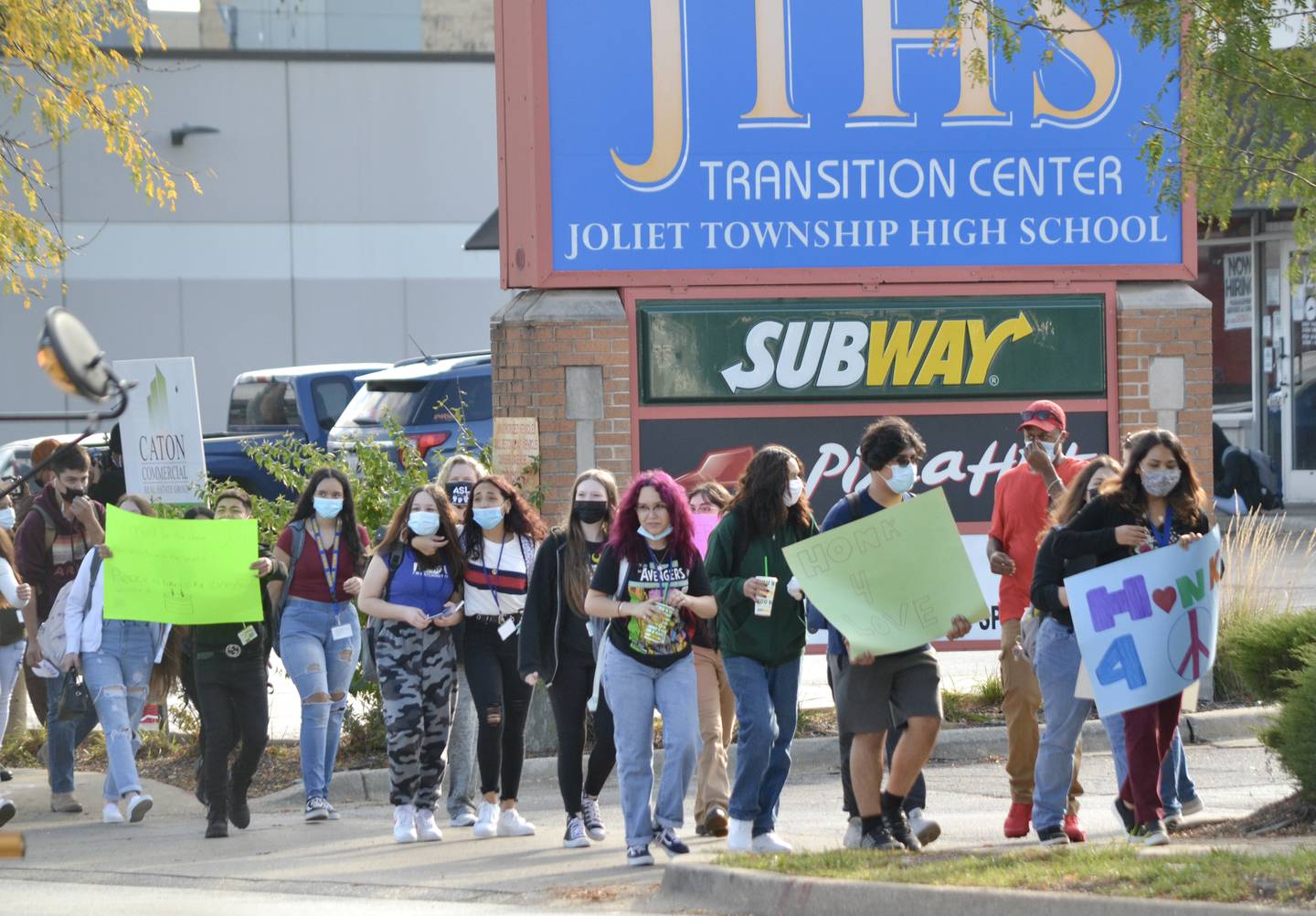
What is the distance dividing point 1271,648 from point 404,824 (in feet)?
15.4

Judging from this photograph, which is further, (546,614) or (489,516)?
(489,516)

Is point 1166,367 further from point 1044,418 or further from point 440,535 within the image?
point 440,535

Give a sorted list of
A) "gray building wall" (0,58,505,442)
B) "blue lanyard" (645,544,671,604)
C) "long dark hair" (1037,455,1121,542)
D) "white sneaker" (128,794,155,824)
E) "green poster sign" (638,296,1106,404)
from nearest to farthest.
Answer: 1. "long dark hair" (1037,455,1121,542)
2. "blue lanyard" (645,544,671,604)
3. "white sneaker" (128,794,155,824)
4. "green poster sign" (638,296,1106,404)
5. "gray building wall" (0,58,505,442)

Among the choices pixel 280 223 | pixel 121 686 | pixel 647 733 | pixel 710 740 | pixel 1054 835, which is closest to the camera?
pixel 1054 835

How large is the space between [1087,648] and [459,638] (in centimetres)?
327

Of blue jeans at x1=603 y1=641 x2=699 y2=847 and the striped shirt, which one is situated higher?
the striped shirt

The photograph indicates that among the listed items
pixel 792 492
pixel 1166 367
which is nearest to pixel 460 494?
pixel 792 492

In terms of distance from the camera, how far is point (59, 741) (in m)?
10.2

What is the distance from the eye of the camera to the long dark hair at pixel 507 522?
360 inches

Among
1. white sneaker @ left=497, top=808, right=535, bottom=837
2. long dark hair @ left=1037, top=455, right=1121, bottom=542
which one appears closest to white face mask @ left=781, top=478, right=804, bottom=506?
long dark hair @ left=1037, top=455, right=1121, bottom=542

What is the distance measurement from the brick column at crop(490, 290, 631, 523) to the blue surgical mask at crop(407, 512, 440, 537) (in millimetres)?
2353

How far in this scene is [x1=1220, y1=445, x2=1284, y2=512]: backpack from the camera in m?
21.6

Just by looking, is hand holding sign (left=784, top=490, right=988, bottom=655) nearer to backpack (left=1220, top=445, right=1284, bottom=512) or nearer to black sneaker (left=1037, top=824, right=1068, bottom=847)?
black sneaker (left=1037, top=824, right=1068, bottom=847)

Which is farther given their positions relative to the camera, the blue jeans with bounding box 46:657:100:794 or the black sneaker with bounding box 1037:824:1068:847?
the blue jeans with bounding box 46:657:100:794
